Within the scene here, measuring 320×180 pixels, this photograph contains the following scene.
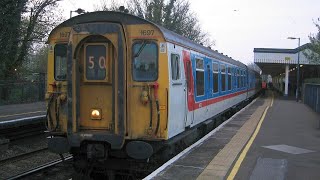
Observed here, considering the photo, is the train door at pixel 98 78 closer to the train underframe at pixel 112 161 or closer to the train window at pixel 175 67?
the train underframe at pixel 112 161

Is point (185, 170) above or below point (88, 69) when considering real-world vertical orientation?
below

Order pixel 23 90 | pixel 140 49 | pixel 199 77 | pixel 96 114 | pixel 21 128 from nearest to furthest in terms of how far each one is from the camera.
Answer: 1. pixel 140 49
2. pixel 96 114
3. pixel 199 77
4. pixel 21 128
5. pixel 23 90

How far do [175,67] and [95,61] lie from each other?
5.37ft

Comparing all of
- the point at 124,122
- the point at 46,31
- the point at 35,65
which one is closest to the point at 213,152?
the point at 124,122

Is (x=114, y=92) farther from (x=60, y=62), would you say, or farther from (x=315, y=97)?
(x=315, y=97)

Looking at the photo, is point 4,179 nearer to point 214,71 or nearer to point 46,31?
point 214,71

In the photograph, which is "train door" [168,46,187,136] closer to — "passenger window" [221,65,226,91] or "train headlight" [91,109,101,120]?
"train headlight" [91,109,101,120]

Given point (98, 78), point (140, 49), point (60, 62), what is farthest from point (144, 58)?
point (60, 62)

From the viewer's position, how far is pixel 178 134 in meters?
9.75

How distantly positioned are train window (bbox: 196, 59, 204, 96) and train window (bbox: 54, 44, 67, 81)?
3.71m

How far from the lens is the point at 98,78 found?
28.2 ft

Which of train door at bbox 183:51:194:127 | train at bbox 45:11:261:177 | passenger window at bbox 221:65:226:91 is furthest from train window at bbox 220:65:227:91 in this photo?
train at bbox 45:11:261:177

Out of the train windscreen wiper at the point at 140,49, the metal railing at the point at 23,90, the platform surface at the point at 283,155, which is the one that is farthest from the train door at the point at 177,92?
the metal railing at the point at 23,90

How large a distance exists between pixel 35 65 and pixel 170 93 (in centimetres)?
5884
